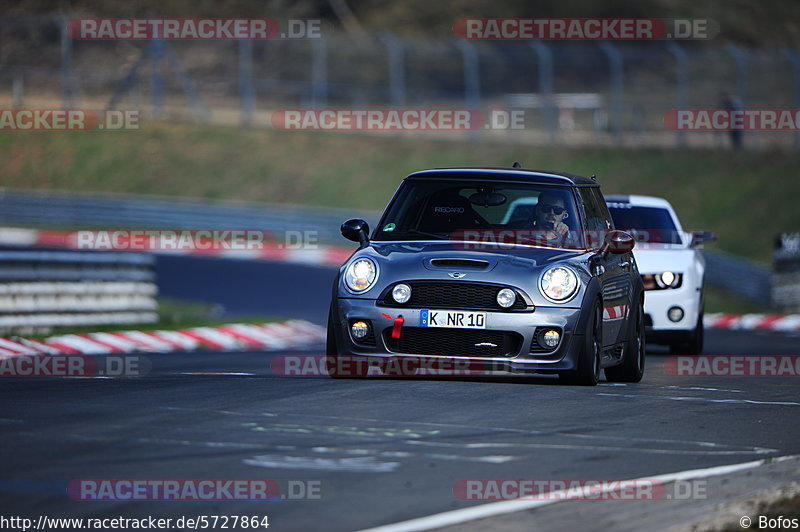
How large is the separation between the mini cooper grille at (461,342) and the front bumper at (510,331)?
1 centimetres

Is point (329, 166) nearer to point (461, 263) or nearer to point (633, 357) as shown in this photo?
point (633, 357)

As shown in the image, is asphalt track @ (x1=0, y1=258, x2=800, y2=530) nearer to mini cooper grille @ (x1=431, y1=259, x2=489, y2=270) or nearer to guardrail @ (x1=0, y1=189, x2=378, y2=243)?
mini cooper grille @ (x1=431, y1=259, x2=489, y2=270)

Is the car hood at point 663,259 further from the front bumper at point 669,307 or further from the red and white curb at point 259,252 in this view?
the red and white curb at point 259,252

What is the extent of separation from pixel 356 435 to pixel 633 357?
4.53 m

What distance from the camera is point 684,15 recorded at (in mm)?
69062

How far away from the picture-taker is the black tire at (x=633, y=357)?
1229 centimetres

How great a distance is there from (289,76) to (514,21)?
33.8 ft

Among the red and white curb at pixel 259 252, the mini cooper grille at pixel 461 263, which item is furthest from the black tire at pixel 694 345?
the red and white curb at pixel 259 252

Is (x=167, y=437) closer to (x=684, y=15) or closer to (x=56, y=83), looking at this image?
(x=56, y=83)

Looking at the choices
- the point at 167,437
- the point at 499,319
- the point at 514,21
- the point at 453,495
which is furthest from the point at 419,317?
the point at 514,21

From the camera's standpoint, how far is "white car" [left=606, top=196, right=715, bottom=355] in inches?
640

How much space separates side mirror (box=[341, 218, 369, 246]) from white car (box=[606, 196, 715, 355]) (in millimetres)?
5293

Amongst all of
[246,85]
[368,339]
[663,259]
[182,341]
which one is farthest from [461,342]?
[246,85]

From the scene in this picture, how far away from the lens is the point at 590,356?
1095 centimetres
